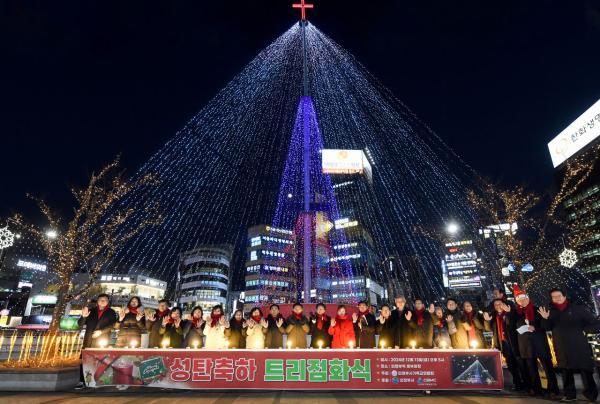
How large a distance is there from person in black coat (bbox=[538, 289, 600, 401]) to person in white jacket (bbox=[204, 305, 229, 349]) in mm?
7369

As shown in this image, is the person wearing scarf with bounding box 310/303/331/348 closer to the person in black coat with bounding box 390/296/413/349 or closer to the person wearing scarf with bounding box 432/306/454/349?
the person in black coat with bounding box 390/296/413/349

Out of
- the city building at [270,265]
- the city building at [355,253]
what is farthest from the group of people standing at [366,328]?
the city building at [270,265]

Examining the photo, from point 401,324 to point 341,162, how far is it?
39.7 meters

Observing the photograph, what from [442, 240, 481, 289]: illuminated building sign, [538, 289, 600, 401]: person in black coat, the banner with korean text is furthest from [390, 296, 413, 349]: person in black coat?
[442, 240, 481, 289]: illuminated building sign

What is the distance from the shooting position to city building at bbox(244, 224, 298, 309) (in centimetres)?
8800

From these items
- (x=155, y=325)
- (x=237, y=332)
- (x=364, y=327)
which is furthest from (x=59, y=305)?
(x=364, y=327)

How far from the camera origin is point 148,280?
86.9m

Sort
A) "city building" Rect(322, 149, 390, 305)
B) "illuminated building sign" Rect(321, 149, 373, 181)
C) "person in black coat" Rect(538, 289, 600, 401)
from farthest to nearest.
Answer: "city building" Rect(322, 149, 390, 305)
"illuminated building sign" Rect(321, 149, 373, 181)
"person in black coat" Rect(538, 289, 600, 401)

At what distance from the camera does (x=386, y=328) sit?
8773 millimetres

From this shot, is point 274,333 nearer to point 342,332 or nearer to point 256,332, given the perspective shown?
point 256,332

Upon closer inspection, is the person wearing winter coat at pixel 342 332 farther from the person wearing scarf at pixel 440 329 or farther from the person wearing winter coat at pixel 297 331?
the person wearing scarf at pixel 440 329

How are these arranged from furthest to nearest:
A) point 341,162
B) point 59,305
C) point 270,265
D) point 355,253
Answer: point 355,253 < point 270,265 < point 341,162 < point 59,305

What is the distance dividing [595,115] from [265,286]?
73591mm

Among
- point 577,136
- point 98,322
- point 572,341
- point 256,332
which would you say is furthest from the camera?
point 577,136
